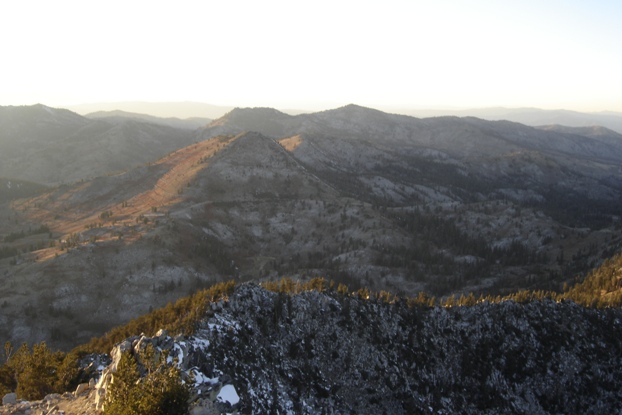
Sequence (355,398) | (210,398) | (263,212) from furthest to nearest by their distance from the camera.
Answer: (263,212) → (355,398) → (210,398)

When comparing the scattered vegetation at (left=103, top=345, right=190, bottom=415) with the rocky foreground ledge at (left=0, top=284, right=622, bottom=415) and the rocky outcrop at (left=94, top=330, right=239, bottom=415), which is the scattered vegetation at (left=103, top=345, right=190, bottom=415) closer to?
the rocky outcrop at (left=94, top=330, right=239, bottom=415)

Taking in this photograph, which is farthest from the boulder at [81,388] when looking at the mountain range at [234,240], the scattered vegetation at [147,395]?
the mountain range at [234,240]

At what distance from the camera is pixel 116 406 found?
757 inches

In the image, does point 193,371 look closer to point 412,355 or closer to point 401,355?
point 401,355

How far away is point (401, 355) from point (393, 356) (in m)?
0.92

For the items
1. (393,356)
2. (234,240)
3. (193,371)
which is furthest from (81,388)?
(234,240)

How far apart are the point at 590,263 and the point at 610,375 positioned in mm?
41050

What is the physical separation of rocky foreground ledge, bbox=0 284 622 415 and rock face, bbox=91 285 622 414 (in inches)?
3.8

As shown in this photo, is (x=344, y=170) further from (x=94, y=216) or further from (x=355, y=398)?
(x=355, y=398)

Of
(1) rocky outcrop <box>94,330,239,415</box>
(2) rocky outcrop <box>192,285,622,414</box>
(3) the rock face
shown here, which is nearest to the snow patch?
(1) rocky outcrop <box>94,330,239,415</box>

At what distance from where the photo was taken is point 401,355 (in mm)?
39312

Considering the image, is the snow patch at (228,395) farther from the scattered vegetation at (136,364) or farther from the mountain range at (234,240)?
the mountain range at (234,240)

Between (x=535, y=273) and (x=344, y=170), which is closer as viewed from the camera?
(x=535, y=273)

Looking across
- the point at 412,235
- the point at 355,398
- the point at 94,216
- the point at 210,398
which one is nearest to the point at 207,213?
the point at 94,216
